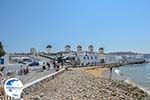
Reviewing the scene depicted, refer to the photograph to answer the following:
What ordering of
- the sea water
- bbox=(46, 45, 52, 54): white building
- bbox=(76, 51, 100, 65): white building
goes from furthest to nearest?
bbox=(46, 45, 52, 54): white building < bbox=(76, 51, 100, 65): white building < the sea water

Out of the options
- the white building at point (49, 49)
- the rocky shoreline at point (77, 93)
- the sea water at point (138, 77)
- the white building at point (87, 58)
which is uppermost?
the white building at point (49, 49)

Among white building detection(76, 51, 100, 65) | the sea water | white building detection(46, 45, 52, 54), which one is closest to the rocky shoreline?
the sea water

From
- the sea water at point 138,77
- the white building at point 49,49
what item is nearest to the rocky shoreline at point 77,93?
the sea water at point 138,77

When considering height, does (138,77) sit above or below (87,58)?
below

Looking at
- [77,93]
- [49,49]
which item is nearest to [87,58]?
[49,49]

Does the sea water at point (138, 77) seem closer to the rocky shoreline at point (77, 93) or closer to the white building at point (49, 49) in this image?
the rocky shoreline at point (77, 93)

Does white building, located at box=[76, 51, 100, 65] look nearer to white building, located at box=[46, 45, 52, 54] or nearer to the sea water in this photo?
white building, located at box=[46, 45, 52, 54]

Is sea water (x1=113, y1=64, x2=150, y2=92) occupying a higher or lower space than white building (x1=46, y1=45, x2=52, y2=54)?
lower

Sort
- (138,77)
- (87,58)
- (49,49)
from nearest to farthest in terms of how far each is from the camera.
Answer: (138,77) → (87,58) → (49,49)

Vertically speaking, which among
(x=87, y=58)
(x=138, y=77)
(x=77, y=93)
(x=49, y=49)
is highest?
(x=49, y=49)

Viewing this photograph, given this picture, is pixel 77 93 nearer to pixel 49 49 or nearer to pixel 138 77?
pixel 138 77

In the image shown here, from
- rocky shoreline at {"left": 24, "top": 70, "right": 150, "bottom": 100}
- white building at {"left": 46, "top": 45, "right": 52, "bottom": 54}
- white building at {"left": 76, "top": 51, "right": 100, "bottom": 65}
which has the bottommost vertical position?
rocky shoreline at {"left": 24, "top": 70, "right": 150, "bottom": 100}

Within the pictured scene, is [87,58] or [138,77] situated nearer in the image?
[138,77]

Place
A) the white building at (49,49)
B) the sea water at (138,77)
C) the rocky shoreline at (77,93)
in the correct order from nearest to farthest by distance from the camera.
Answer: the rocky shoreline at (77,93) → the sea water at (138,77) → the white building at (49,49)
